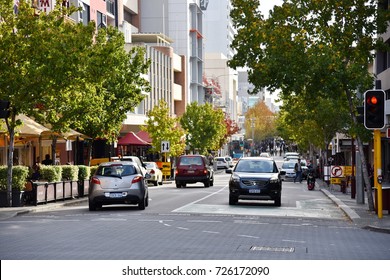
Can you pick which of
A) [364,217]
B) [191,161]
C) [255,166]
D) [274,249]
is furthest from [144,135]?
[274,249]

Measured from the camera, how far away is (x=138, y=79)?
54312mm

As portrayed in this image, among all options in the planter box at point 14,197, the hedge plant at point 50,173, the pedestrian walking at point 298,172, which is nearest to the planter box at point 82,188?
the hedge plant at point 50,173

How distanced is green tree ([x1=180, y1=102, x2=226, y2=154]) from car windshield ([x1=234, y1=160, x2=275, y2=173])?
248 feet

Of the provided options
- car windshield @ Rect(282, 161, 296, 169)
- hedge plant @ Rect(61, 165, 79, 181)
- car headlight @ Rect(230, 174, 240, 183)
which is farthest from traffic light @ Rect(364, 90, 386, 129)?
car windshield @ Rect(282, 161, 296, 169)

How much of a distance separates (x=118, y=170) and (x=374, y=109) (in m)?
8.75

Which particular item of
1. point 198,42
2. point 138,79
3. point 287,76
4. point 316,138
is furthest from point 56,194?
point 198,42

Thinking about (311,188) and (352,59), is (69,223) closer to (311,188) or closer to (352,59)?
(352,59)

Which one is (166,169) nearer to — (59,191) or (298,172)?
(298,172)

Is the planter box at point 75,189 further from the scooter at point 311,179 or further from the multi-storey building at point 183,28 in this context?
the multi-storey building at point 183,28

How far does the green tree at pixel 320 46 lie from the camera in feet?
101

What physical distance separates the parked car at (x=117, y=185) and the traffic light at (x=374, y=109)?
8065mm

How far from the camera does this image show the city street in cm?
1638

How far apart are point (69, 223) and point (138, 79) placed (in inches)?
1193

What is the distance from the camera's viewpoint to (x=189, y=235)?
20.4 metres
